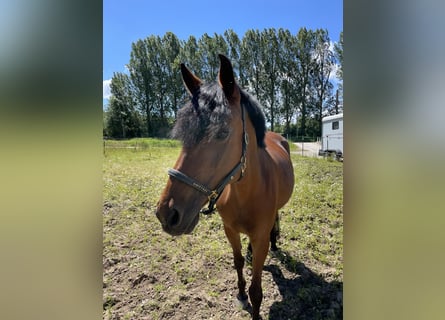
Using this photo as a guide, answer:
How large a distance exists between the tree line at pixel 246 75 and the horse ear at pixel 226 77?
13.6 ft

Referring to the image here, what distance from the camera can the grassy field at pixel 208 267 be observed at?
230 centimetres

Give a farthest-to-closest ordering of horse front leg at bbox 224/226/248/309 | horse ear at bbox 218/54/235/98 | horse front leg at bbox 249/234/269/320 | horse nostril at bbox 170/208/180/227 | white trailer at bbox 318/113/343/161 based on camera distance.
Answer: white trailer at bbox 318/113/343/161 → horse front leg at bbox 224/226/248/309 → horse front leg at bbox 249/234/269/320 → horse ear at bbox 218/54/235/98 → horse nostril at bbox 170/208/180/227

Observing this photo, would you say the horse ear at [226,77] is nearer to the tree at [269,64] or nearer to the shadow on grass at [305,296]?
the shadow on grass at [305,296]

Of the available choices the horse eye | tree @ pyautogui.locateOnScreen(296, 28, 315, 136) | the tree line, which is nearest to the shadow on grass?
the horse eye

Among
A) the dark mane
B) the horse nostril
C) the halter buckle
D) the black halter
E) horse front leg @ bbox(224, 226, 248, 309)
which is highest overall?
the dark mane

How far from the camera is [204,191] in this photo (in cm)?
128

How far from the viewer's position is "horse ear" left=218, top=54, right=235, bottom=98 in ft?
4.64

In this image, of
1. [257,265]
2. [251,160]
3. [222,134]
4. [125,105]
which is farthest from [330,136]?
[222,134]

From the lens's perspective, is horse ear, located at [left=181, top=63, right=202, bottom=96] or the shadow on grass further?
Answer: the shadow on grass

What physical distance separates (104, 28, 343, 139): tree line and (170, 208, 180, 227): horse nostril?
4508 mm

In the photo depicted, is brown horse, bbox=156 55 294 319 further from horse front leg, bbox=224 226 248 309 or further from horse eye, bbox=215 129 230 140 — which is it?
horse front leg, bbox=224 226 248 309

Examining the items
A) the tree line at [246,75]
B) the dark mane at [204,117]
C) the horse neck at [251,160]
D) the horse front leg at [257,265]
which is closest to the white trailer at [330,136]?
the tree line at [246,75]
